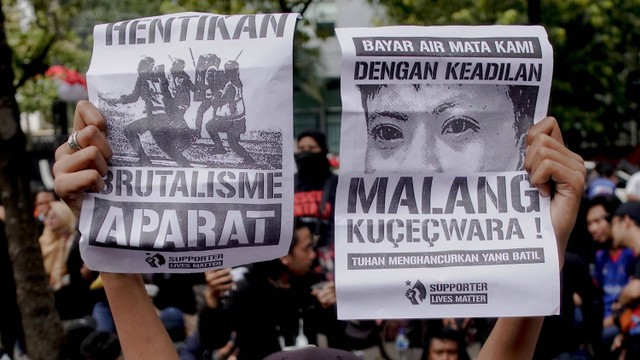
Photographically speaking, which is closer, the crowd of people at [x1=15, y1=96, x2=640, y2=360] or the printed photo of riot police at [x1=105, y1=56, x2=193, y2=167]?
the crowd of people at [x1=15, y1=96, x2=640, y2=360]

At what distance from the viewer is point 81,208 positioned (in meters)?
2.33

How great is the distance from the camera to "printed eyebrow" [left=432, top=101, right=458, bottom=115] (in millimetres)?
2410

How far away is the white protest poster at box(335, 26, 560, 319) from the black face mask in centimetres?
427

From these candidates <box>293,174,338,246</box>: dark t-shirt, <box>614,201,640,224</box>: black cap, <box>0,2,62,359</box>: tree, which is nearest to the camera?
<box>0,2,62,359</box>: tree

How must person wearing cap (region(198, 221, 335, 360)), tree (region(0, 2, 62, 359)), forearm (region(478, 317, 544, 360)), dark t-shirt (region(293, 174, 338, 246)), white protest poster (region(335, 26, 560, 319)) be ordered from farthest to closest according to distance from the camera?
1. dark t-shirt (region(293, 174, 338, 246))
2. tree (region(0, 2, 62, 359))
3. person wearing cap (region(198, 221, 335, 360))
4. white protest poster (region(335, 26, 560, 319))
5. forearm (region(478, 317, 544, 360))

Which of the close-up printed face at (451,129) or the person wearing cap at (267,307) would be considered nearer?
the close-up printed face at (451,129)

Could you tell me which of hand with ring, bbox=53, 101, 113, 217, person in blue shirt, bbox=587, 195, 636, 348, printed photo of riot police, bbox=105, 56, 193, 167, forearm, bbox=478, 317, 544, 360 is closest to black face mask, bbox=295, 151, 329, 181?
person in blue shirt, bbox=587, 195, 636, 348

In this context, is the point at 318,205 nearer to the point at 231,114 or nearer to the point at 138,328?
the point at 231,114

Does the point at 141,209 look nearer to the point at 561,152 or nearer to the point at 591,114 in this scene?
the point at 561,152

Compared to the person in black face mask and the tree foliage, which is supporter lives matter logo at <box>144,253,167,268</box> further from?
the tree foliage

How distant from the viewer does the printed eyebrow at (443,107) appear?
241cm

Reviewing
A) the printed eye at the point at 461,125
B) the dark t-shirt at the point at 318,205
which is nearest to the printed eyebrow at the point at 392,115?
the printed eye at the point at 461,125

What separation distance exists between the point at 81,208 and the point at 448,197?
92cm

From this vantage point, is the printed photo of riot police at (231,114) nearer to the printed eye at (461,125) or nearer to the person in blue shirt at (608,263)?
the printed eye at (461,125)
